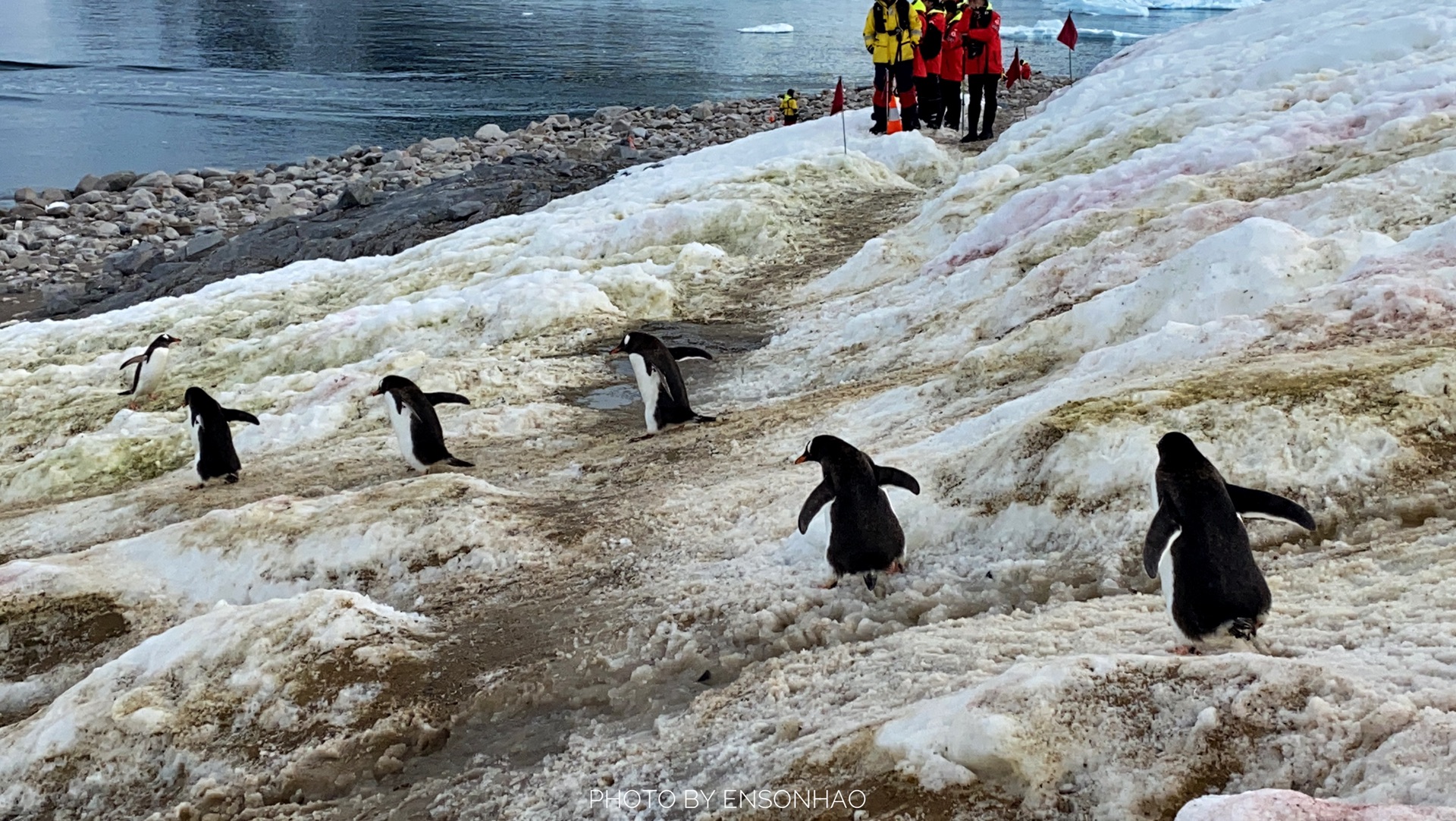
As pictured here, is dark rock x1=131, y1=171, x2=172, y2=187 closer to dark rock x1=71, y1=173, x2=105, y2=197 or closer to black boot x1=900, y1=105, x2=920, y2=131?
dark rock x1=71, y1=173, x2=105, y2=197

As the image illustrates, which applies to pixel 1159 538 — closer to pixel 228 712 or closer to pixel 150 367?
pixel 228 712

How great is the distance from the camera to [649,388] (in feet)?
30.5

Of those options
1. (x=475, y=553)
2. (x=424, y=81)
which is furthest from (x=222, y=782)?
(x=424, y=81)

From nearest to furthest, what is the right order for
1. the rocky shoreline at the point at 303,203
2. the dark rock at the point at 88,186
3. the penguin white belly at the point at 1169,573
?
the penguin white belly at the point at 1169,573 < the rocky shoreline at the point at 303,203 < the dark rock at the point at 88,186

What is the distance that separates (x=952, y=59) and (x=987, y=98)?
37.0 inches

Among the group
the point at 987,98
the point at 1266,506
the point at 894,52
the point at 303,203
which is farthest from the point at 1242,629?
the point at 303,203

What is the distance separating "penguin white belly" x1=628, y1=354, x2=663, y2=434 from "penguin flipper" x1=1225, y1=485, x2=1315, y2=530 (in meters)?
5.23

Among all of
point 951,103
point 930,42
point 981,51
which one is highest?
point 930,42

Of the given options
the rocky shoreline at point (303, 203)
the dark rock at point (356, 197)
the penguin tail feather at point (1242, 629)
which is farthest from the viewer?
the dark rock at point (356, 197)

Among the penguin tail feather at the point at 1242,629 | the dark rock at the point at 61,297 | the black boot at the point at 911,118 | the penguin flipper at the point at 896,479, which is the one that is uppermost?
the black boot at the point at 911,118

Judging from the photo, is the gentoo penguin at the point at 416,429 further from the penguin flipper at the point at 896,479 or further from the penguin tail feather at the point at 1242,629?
the penguin tail feather at the point at 1242,629

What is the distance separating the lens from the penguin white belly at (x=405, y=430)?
9.01 metres

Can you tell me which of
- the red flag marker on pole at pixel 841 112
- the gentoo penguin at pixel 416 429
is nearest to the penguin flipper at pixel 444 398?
the gentoo penguin at pixel 416 429

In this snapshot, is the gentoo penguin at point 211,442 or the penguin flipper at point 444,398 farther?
the penguin flipper at point 444,398
